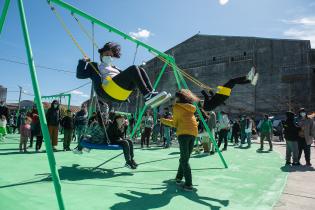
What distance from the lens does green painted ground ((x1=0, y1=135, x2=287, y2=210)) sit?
11.3 feet

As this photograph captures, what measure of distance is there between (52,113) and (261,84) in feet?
89.9

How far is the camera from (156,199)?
3779mm

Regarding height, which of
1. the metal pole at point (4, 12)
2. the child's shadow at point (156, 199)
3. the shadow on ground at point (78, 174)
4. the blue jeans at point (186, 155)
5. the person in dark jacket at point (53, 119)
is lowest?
the child's shadow at point (156, 199)

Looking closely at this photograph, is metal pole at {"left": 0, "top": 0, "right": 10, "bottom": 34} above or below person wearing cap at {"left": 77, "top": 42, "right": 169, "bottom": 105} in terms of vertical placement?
above

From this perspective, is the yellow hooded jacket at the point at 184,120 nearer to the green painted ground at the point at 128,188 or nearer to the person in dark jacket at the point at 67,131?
the green painted ground at the point at 128,188

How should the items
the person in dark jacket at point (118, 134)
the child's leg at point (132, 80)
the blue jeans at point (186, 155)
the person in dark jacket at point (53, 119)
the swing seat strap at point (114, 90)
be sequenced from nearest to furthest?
the blue jeans at point (186, 155) < the child's leg at point (132, 80) < the swing seat strap at point (114, 90) < the person in dark jacket at point (118, 134) < the person in dark jacket at point (53, 119)

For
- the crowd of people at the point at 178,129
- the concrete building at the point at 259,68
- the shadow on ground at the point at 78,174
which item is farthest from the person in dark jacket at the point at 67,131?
the concrete building at the point at 259,68

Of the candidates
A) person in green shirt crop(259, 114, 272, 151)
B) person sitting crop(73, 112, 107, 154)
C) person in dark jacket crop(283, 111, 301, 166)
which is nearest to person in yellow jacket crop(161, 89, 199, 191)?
person sitting crop(73, 112, 107, 154)

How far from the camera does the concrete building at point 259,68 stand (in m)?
29.0

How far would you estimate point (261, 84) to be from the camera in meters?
31.4

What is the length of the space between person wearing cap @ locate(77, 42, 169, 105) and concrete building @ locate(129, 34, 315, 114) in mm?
28489

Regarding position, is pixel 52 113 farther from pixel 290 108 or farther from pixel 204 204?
pixel 290 108

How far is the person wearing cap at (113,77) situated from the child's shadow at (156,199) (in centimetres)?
141

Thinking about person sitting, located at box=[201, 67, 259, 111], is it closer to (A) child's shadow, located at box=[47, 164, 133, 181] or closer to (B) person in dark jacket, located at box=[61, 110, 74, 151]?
(A) child's shadow, located at box=[47, 164, 133, 181]
